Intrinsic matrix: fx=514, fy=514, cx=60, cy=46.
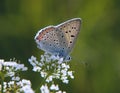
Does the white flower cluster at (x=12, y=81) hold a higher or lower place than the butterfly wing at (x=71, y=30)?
lower

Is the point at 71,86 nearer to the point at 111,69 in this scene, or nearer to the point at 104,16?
the point at 111,69

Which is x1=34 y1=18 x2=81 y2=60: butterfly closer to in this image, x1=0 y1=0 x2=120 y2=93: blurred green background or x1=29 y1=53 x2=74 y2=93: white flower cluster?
x1=29 y1=53 x2=74 y2=93: white flower cluster

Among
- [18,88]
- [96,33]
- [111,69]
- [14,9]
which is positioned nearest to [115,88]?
[111,69]

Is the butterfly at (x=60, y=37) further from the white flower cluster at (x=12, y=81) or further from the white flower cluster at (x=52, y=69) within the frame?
the white flower cluster at (x=12, y=81)

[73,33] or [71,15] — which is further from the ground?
[71,15]

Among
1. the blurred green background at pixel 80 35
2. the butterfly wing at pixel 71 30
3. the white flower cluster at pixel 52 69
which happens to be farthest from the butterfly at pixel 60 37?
the blurred green background at pixel 80 35

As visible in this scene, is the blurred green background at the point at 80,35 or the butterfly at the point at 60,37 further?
the blurred green background at the point at 80,35

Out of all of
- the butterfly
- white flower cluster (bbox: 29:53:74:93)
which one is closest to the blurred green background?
the butterfly
